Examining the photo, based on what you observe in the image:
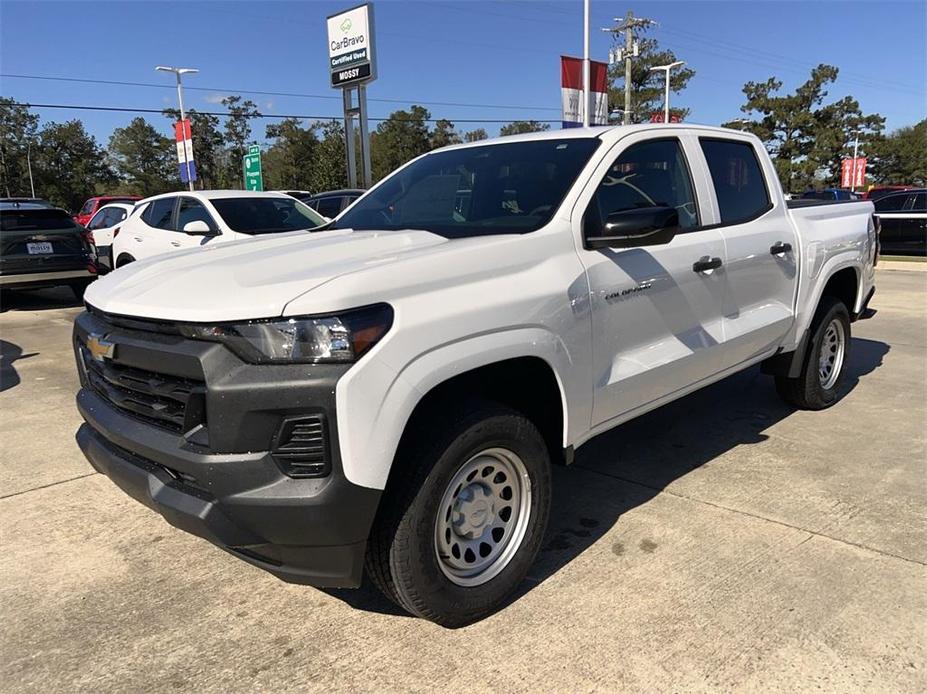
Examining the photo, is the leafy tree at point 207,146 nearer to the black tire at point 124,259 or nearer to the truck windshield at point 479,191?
the black tire at point 124,259

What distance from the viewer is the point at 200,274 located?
2.68 m

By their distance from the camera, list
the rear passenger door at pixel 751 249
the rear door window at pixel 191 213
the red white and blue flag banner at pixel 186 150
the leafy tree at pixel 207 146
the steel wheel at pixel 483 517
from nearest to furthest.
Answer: the steel wheel at pixel 483 517
the rear passenger door at pixel 751 249
the rear door window at pixel 191 213
the red white and blue flag banner at pixel 186 150
the leafy tree at pixel 207 146

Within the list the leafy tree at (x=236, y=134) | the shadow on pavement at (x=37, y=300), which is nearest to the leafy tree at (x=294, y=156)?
the leafy tree at (x=236, y=134)

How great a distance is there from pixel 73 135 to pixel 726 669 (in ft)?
265

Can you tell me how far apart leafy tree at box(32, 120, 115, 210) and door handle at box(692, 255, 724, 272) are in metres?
73.7

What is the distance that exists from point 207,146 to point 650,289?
7681 cm

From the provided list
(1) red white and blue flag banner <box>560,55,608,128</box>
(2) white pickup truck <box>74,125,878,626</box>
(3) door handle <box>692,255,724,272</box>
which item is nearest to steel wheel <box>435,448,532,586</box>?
(2) white pickup truck <box>74,125,878,626</box>

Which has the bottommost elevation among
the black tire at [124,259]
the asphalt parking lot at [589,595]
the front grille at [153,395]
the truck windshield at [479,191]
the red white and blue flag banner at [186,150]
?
the asphalt parking lot at [589,595]

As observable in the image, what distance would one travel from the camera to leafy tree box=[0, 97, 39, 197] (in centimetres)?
6496

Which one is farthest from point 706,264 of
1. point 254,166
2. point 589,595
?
point 254,166

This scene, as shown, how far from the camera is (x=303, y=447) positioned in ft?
7.16

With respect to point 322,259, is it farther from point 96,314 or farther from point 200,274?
point 96,314

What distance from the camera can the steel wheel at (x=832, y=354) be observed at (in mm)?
5199

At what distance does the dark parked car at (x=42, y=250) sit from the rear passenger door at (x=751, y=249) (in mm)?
10141
